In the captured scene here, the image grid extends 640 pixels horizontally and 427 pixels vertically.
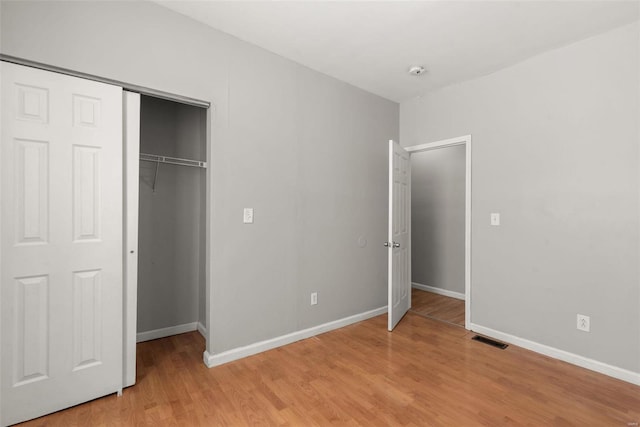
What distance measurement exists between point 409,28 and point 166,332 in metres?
3.52

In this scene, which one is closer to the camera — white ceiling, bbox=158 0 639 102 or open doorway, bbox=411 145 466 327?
white ceiling, bbox=158 0 639 102

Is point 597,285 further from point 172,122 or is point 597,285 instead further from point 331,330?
point 172,122

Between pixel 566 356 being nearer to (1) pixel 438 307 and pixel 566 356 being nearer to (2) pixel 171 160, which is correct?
(1) pixel 438 307

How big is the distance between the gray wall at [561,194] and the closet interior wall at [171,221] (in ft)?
9.52

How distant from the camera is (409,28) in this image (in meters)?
2.40

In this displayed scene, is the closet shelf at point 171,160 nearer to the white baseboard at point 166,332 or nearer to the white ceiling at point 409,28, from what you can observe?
the white ceiling at point 409,28

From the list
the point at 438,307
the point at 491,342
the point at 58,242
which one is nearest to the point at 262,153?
the point at 58,242

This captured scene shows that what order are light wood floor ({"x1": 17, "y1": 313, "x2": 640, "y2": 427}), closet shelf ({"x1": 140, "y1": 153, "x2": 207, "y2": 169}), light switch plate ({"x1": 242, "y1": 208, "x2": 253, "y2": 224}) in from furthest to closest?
closet shelf ({"x1": 140, "y1": 153, "x2": 207, "y2": 169})
light switch plate ({"x1": 242, "y1": 208, "x2": 253, "y2": 224})
light wood floor ({"x1": 17, "y1": 313, "x2": 640, "y2": 427})

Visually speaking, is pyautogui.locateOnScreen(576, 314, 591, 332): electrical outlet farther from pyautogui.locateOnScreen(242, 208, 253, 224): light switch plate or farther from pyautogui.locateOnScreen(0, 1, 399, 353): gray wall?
pyautogui.locateOnScreen(242, 208, 253, 224): light switch plate

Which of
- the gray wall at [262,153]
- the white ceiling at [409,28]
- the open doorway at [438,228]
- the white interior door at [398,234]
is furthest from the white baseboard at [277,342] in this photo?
the white ceiling at [409,28]

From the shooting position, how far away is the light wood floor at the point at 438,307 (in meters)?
3.67

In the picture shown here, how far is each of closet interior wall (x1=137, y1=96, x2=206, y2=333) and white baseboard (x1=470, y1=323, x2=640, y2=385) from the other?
293 centimetres

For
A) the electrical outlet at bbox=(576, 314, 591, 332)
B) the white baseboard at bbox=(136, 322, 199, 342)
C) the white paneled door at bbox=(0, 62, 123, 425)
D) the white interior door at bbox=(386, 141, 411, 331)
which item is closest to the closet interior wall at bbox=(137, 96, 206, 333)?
the white baseboard at bbox=(136, 322, 199, 342)

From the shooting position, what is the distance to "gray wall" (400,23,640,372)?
2.36 meters
